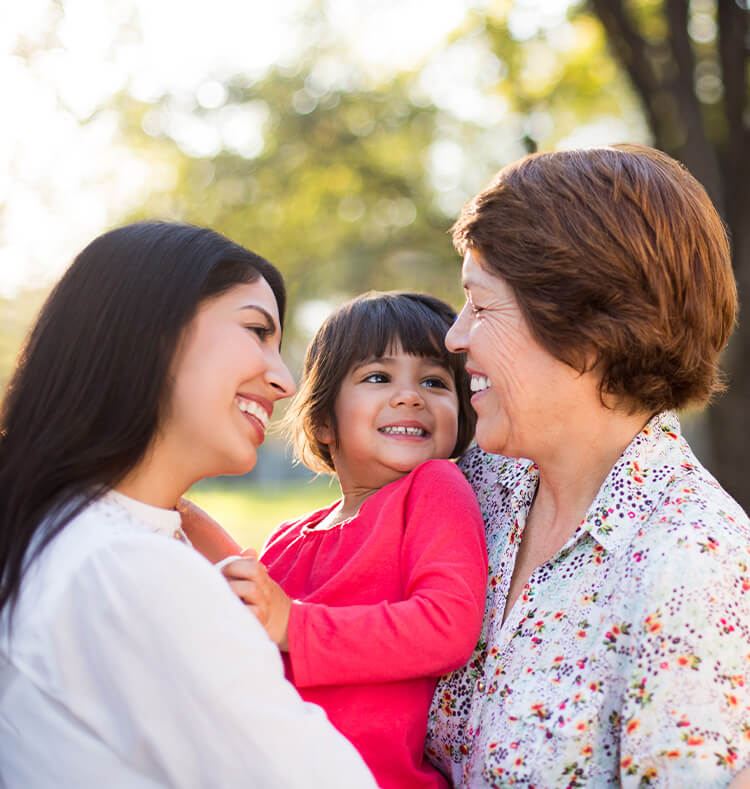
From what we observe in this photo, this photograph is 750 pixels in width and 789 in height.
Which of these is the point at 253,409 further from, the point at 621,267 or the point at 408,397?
the point at 621,267

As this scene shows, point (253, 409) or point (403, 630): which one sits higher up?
point (253, 409)

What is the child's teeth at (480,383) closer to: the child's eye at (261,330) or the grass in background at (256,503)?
the child's eye at (261,330)

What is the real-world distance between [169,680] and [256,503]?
27.3 meters

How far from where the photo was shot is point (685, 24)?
24.6 ft

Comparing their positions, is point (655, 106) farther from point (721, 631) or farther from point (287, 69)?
point (721, 631)

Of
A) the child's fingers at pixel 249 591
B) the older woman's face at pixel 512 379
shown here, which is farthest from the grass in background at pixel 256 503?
the child's fingers at pixel 249 591

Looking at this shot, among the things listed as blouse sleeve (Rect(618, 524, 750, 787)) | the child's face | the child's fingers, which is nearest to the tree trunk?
the child's face

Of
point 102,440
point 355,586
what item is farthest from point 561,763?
point 102,440

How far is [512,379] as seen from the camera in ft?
8.25

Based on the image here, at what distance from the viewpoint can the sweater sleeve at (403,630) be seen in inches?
90.7

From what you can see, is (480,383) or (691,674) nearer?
(691,674)

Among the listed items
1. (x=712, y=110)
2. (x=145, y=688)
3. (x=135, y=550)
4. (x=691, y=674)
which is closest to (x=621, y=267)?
(x=691, y=674)

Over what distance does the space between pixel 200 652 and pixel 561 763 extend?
2.96 ft

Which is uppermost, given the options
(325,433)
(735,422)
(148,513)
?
(148,513)
